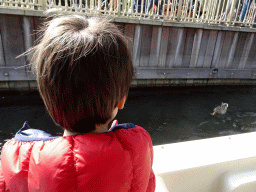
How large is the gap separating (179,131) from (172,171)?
3057 mm

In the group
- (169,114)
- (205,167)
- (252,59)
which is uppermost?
(205,167)

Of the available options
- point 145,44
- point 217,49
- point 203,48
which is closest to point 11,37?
point 145,44

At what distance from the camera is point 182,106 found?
5.16m

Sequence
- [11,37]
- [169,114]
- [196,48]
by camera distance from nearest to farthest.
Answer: [11,37] → [169,114] → [196,48]

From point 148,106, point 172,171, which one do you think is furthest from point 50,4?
point 172,171

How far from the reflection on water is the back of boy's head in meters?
3.29

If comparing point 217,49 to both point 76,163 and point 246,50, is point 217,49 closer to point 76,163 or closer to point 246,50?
point 246,50

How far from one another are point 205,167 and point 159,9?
207 inches

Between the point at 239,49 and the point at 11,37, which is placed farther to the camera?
the point at 239,49

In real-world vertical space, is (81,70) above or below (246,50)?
above

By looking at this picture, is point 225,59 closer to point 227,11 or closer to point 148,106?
point 227,11

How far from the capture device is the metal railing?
462 cm

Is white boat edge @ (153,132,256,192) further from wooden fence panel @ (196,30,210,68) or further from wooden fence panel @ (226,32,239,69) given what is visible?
wooden fence panel @ (226,32,239,69)

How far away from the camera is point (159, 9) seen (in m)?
5.65
